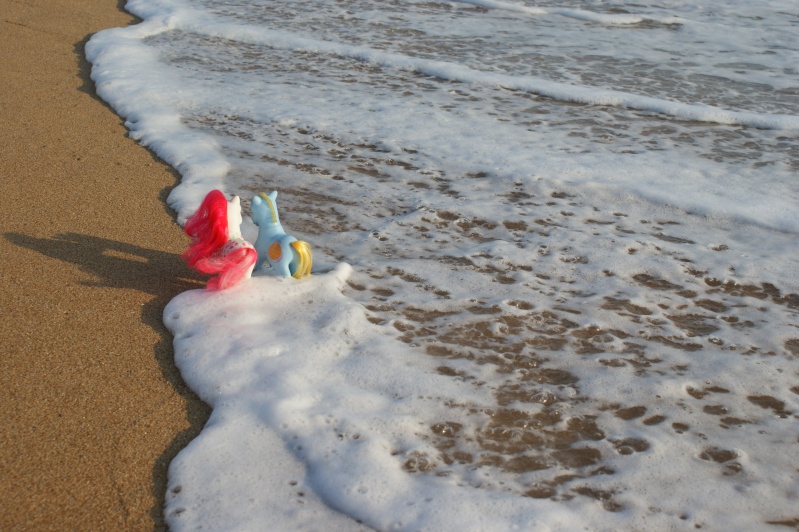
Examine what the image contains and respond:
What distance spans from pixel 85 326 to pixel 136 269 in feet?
1.50

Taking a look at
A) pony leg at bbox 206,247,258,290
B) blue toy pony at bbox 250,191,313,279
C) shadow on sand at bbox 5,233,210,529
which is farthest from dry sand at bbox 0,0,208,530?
blue toy pony at bbox 250,191,313,279

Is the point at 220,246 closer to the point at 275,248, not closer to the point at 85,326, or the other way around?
the point at 275,248

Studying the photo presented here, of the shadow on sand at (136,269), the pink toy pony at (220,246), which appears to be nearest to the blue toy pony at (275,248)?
the pink toy pony at (220,246)

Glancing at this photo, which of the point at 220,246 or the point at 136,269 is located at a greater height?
the point at 220,246

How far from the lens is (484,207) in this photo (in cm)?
409

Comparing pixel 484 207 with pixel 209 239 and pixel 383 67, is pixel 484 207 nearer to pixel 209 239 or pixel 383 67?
pixel 209 239

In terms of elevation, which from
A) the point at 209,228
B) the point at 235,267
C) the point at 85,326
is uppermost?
the point at 209,228

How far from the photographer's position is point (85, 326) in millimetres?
2811

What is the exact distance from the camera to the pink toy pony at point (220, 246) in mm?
2955

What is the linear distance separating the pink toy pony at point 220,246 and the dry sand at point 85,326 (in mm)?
217

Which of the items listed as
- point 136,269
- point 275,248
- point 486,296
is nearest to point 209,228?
point 275,248

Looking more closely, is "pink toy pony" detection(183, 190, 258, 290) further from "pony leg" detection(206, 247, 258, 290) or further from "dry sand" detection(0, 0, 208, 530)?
"dry sand" detection(0, 0, 208, 530)

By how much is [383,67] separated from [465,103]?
1.15 m

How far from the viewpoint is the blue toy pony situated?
3055 mm
